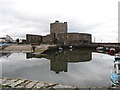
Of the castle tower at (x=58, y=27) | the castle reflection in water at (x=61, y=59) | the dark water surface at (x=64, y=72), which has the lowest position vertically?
the castle reflection in water at (x=61, y=59)

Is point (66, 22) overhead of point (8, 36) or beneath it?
overhead

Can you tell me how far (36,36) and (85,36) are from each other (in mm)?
33579

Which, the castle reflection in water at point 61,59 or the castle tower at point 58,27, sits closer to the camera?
the castle reflection in water at point 61,59

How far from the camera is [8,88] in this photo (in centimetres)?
477

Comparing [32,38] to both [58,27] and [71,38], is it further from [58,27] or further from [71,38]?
[71,38]

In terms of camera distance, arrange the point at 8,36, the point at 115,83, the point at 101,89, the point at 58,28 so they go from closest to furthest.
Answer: the point at 101,89
the point at 115,83
the point at 58,28
the point at 8,36

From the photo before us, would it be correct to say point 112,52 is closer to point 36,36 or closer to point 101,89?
point 101,89

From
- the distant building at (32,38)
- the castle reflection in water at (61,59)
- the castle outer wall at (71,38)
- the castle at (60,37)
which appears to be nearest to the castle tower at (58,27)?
the castle at (60,37)

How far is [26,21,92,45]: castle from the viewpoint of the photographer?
185 feet

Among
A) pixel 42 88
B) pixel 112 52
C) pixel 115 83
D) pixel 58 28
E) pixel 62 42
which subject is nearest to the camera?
pixel 42 88

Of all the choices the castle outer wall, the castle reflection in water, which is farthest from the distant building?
the castle reflection in water

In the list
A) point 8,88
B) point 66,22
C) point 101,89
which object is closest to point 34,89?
point 8,88

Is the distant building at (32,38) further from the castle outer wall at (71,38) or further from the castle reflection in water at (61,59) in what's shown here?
the castle reflection in water at (61,59)

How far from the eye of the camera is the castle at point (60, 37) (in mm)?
56469
